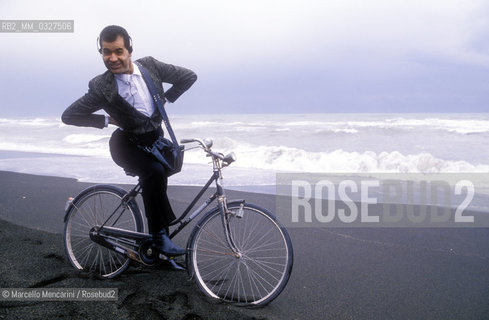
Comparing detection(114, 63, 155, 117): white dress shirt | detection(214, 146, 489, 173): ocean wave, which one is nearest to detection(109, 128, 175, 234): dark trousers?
detection(114, 63, 155, 117): white dress shirt

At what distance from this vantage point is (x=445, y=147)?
715 inches

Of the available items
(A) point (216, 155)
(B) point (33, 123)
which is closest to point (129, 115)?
(A) point (216, 155)

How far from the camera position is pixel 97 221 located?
12.1ft

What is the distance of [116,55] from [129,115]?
47 cm

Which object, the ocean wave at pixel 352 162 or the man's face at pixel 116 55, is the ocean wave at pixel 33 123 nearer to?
the ocean wave at pixel 352 162

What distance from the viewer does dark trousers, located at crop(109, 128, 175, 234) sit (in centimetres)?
323

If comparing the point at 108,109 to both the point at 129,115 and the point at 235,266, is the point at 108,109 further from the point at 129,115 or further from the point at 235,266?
the point at 235,266

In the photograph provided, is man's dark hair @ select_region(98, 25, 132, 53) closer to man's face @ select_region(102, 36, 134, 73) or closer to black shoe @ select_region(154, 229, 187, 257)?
man's face @ select_region(102, 36, 134, 73)

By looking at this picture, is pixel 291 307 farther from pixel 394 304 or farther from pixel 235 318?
pixel 394 304

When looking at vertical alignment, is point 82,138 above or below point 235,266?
above

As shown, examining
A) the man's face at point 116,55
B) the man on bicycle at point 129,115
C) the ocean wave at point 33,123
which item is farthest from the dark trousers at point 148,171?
the ocean wave at point 33,123

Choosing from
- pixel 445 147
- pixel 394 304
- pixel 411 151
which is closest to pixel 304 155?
pixel 411 151

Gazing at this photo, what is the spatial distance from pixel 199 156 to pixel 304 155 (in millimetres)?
3574

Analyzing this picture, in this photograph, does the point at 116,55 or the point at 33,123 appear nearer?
the point at 116,55
